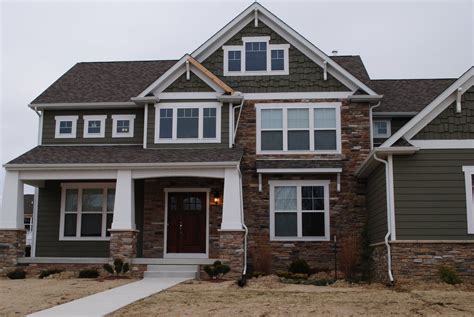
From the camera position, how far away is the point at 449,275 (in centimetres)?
1452

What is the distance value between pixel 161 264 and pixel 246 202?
397 cm

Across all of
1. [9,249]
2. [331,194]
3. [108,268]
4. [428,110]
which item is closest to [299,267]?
[331,194]

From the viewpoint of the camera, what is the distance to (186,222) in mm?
19969

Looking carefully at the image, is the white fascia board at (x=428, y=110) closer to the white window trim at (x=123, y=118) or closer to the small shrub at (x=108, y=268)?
the small shrub at (x=108, y=268)

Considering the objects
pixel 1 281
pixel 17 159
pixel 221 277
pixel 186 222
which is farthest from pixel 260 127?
pixel 1 281

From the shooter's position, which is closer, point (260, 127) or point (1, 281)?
point (1, 281)

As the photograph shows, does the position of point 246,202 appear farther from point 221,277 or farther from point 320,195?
point 221,277

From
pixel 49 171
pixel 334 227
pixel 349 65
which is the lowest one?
pixel 334 227

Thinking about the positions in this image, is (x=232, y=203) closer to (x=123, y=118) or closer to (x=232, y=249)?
(x=232, y=249)

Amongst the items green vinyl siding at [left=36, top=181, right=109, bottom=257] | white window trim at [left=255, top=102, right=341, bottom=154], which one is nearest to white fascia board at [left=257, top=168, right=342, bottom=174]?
white window trim at [left=255, top=102, right=341, bottom=154]

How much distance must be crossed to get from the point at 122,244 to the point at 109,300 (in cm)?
589

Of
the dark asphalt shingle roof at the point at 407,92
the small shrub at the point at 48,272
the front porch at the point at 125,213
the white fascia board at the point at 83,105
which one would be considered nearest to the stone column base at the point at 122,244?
the front porch at the point at 125,213

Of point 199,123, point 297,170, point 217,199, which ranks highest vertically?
point 199,123

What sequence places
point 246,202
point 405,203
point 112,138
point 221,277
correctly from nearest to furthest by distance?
→ point 405,203 → point 221,277 → point 246,202 → point 112,138
